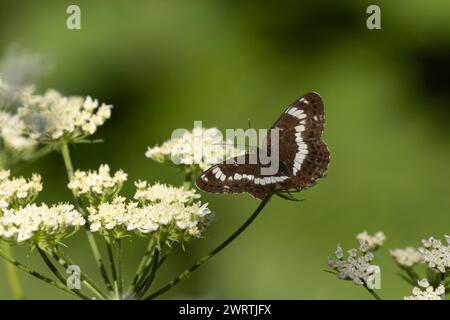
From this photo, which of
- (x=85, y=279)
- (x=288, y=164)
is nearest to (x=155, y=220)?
(x=85, y=279)

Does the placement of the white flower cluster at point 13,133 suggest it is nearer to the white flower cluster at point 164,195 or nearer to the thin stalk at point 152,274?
the white flower cluster at point 164,195

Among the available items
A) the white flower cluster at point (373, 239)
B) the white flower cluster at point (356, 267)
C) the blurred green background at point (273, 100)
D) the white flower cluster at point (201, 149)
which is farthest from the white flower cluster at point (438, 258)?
the blurred green background at point (273, 100)

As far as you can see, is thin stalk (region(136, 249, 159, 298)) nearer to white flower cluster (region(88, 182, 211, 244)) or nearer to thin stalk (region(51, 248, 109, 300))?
white flower cluster (region(88, 182, 211, 244))

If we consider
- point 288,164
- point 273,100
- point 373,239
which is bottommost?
point 373,239

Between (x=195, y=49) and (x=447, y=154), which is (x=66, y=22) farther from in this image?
(x=447, y=154)

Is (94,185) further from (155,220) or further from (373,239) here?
(373,239)

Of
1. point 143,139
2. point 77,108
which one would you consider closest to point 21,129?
point 77,108
